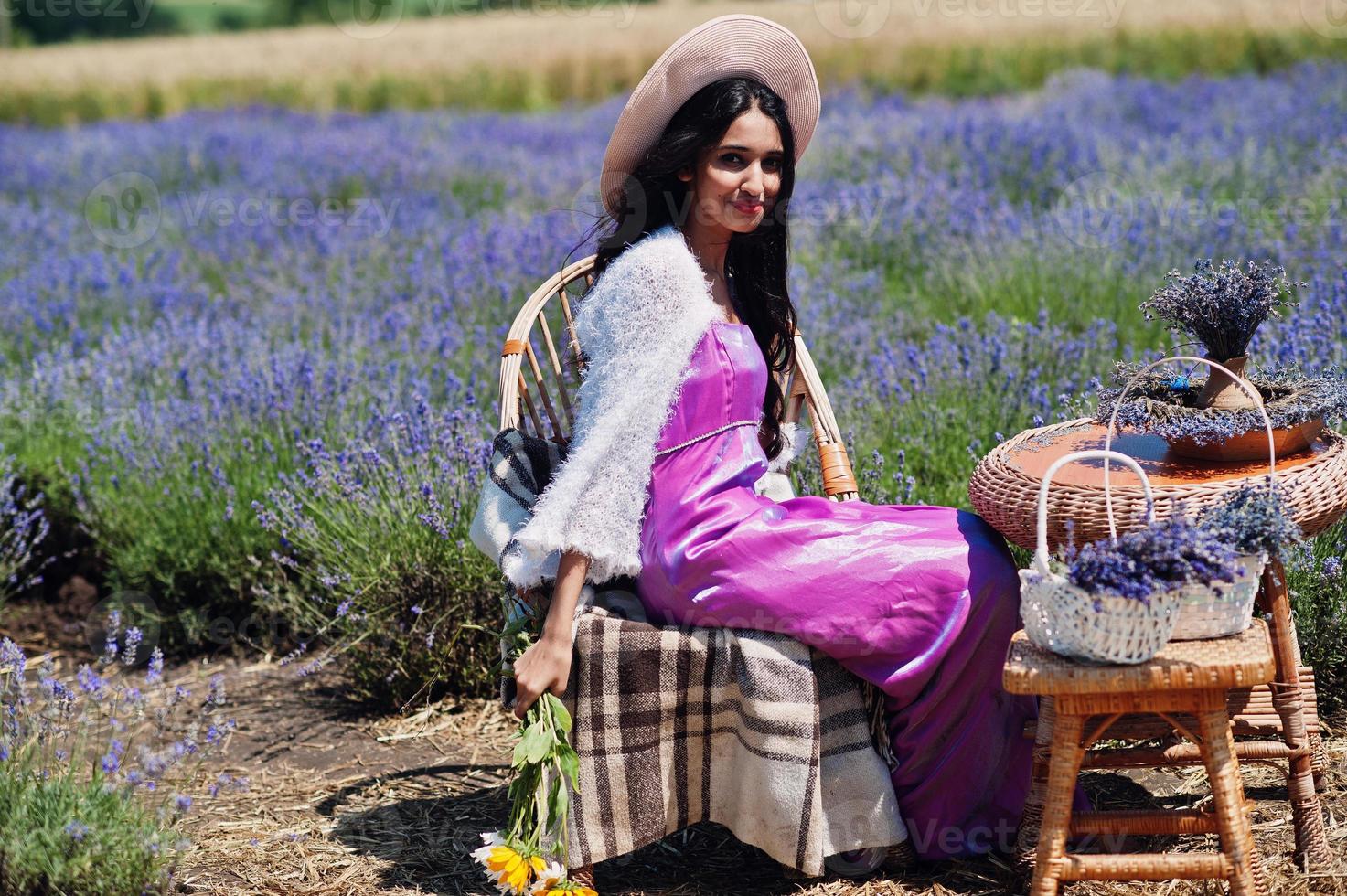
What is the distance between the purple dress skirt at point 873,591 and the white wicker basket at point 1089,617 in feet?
0.89

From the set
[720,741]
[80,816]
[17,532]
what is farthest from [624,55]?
[80,816]

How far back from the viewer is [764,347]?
107 inches

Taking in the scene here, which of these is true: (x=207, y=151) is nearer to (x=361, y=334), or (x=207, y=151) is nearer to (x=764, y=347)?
(x=361, y=334)

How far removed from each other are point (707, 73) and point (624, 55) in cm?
1431

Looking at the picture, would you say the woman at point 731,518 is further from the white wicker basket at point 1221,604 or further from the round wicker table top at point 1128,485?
the white wicker basket at point 1221,604

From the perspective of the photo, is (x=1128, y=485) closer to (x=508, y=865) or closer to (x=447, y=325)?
(x=508, y=865)

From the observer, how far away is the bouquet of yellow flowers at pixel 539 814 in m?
2.18

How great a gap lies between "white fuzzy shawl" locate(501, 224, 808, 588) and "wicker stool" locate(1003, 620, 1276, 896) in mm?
691

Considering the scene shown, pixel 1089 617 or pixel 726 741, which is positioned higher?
pixel 1089 617

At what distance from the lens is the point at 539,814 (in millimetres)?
2250

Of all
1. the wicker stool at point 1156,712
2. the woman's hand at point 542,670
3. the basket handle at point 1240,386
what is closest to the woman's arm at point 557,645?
the woman's hand at point 542,670

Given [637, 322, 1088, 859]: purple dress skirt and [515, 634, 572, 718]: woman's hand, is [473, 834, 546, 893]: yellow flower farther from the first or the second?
[637, 322, 1088, 859]: purple dress skirt

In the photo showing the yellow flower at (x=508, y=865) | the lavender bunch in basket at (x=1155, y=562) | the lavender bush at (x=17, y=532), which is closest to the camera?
the lavender bunch in basket at (x=1155, y=562)

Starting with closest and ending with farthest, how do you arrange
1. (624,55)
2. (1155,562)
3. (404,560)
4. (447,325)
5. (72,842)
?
(1155,562)
(72,842)
(404,560)
(447,325)
(624,55)
